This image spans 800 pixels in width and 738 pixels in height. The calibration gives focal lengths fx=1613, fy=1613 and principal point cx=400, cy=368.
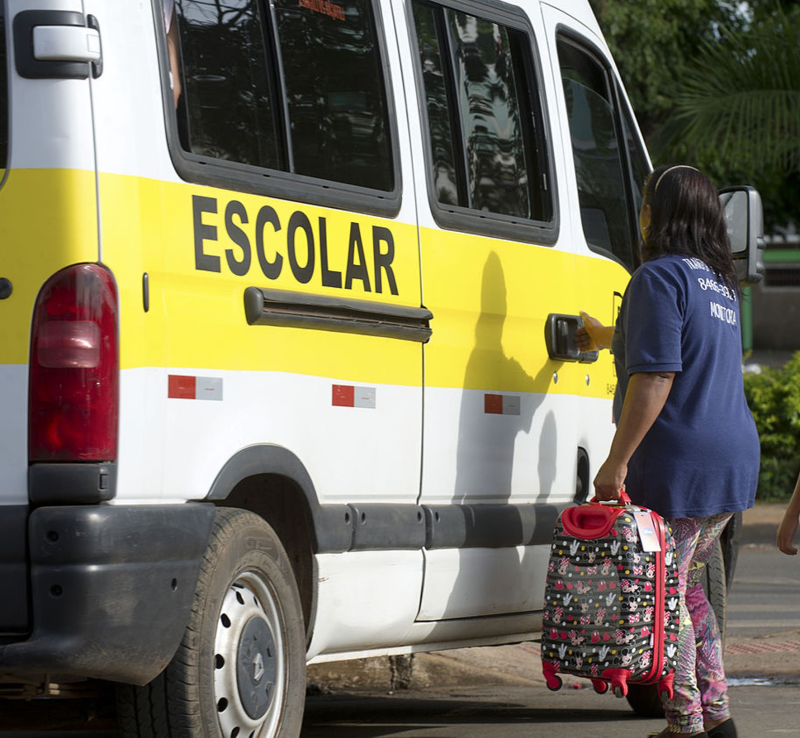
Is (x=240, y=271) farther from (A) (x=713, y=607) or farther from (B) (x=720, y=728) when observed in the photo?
(A) (x=713, y=607)

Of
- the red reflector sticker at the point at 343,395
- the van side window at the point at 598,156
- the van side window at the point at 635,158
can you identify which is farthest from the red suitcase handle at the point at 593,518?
the van side window at the point at 635,158

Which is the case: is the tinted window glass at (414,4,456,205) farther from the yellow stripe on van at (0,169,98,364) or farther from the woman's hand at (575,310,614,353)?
the yellow stripe on van at (0,169,98,364)

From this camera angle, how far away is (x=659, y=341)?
15.1 feet

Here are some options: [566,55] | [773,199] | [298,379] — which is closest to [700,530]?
[298,379]

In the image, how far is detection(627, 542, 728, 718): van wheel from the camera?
236 inches

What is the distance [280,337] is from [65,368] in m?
0.76

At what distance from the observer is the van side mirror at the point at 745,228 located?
5750 millimetres

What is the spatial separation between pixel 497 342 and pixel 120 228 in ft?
6.11

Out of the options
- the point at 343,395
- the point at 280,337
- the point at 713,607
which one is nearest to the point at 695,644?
the point at 713,607

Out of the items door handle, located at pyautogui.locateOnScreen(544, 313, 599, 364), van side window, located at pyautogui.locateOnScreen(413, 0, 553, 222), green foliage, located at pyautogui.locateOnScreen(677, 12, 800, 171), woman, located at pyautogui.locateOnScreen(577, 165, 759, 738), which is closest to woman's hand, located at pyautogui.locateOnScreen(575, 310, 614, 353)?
door handle, located at pyautogui.locateOnScreen(544, 313, 599, 364)

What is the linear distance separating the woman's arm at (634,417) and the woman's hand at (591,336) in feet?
3.39

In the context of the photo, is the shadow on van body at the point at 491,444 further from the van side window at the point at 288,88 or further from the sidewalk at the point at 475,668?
the sidewalk at the point at 475,668

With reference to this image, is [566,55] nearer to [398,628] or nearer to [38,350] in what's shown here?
[398,628]

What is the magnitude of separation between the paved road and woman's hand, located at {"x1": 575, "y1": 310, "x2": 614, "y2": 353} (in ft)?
4.48
